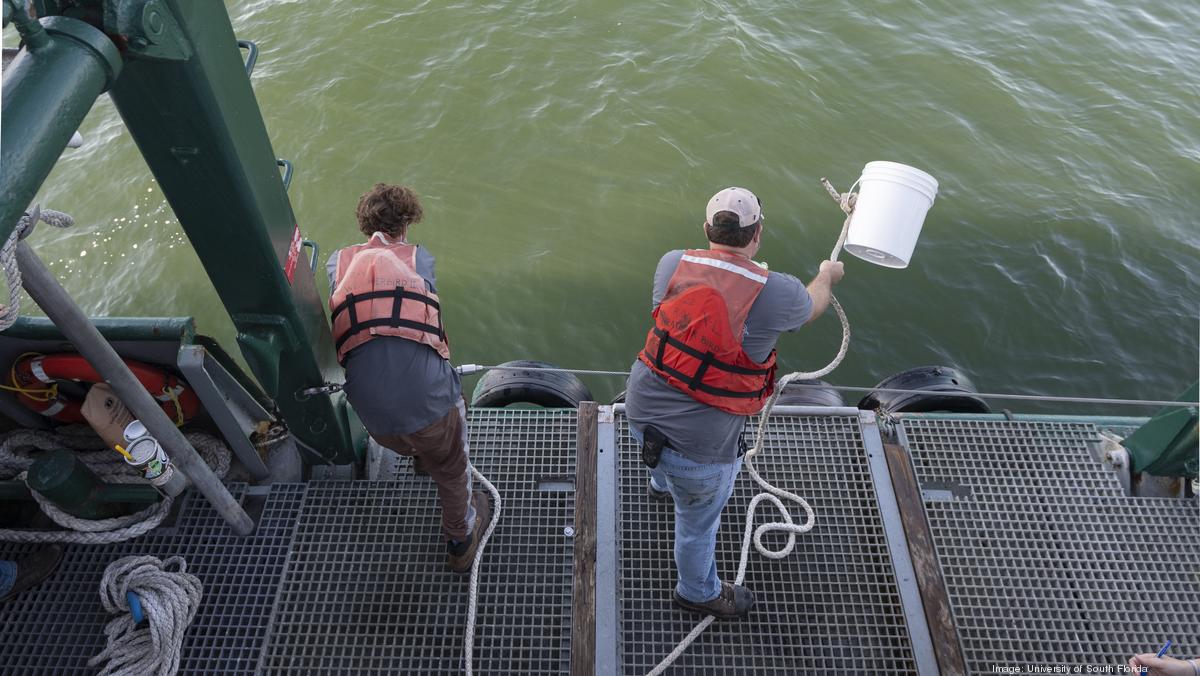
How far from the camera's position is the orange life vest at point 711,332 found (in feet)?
9.81

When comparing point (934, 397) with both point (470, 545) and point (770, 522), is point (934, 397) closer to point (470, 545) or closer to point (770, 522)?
point (770, 522)

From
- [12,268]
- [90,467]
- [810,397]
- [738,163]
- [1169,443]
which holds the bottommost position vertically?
[738,163]

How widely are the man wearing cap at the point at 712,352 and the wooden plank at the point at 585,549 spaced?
0.74 metres

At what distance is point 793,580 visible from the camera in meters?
4.00

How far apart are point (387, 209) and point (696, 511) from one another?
74.0 inches

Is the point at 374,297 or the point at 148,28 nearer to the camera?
the point at 148,28

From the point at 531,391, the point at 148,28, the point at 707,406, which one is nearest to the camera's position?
the point at 148,28

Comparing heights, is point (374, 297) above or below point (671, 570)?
above

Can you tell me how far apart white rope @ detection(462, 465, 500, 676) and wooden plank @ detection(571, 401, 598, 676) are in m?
0.45

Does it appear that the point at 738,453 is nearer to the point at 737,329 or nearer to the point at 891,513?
the point at 737,329

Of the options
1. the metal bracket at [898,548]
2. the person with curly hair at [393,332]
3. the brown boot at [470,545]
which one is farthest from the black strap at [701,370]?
the metal bracket at [898,548]

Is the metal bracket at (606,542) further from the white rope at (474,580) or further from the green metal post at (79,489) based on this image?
the green metal post at (79,489)

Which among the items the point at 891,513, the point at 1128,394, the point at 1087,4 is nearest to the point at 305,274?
the point at 891,513

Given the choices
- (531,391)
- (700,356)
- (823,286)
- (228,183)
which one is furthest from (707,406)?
(531,391)
